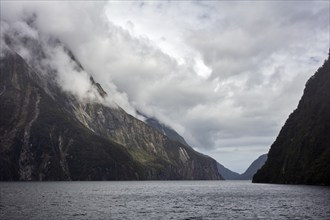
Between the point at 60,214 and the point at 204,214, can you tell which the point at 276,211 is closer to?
the point at 204,214

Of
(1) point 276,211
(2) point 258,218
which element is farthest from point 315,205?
(2) point 258,218

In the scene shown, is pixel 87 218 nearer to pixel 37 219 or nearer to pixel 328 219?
pixel 37 219

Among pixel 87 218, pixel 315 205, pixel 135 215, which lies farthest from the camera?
pixel 315 205

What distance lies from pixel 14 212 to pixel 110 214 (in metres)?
21.3

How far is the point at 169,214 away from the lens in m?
91.0

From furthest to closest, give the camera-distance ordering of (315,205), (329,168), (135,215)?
(329,168), (315,205), (135,215)

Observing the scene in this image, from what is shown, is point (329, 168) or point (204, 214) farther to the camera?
point (329, 168)

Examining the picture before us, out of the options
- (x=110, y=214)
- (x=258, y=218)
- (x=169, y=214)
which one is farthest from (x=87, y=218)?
(x=258, y=218)

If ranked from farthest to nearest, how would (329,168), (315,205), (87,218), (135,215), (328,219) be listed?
(329,168), (315,205), (135,215), (87,218), (328,219)

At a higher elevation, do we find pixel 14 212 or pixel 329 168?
pixel 329 168

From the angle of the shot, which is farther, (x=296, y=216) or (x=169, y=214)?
(x=169, y=214)

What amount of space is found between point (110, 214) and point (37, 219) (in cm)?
1686

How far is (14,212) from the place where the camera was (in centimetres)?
9094

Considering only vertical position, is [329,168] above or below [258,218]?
above
